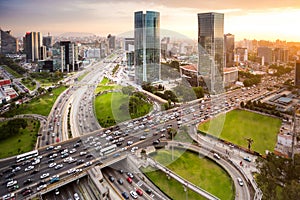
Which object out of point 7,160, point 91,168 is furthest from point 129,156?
point 7,160

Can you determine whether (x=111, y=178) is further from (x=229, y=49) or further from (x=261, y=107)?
(x=229, y=49)

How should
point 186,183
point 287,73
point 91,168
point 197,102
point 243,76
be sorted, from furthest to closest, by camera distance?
point 287,73 < point 243,76 < point 197,102 < point 91,168 < point 186,183

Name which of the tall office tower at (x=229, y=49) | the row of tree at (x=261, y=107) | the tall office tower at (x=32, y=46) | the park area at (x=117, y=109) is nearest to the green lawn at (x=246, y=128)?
the row of tree at (x=261, y=107)

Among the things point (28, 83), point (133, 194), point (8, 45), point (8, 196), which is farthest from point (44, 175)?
point (8, 45)

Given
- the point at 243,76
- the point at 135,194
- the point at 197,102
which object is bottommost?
the point at 135,194

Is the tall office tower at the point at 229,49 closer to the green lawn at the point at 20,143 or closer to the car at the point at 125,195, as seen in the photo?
the green lawn at the point at 20,143

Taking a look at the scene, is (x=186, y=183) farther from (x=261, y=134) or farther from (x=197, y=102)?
(x=197, y=102)
